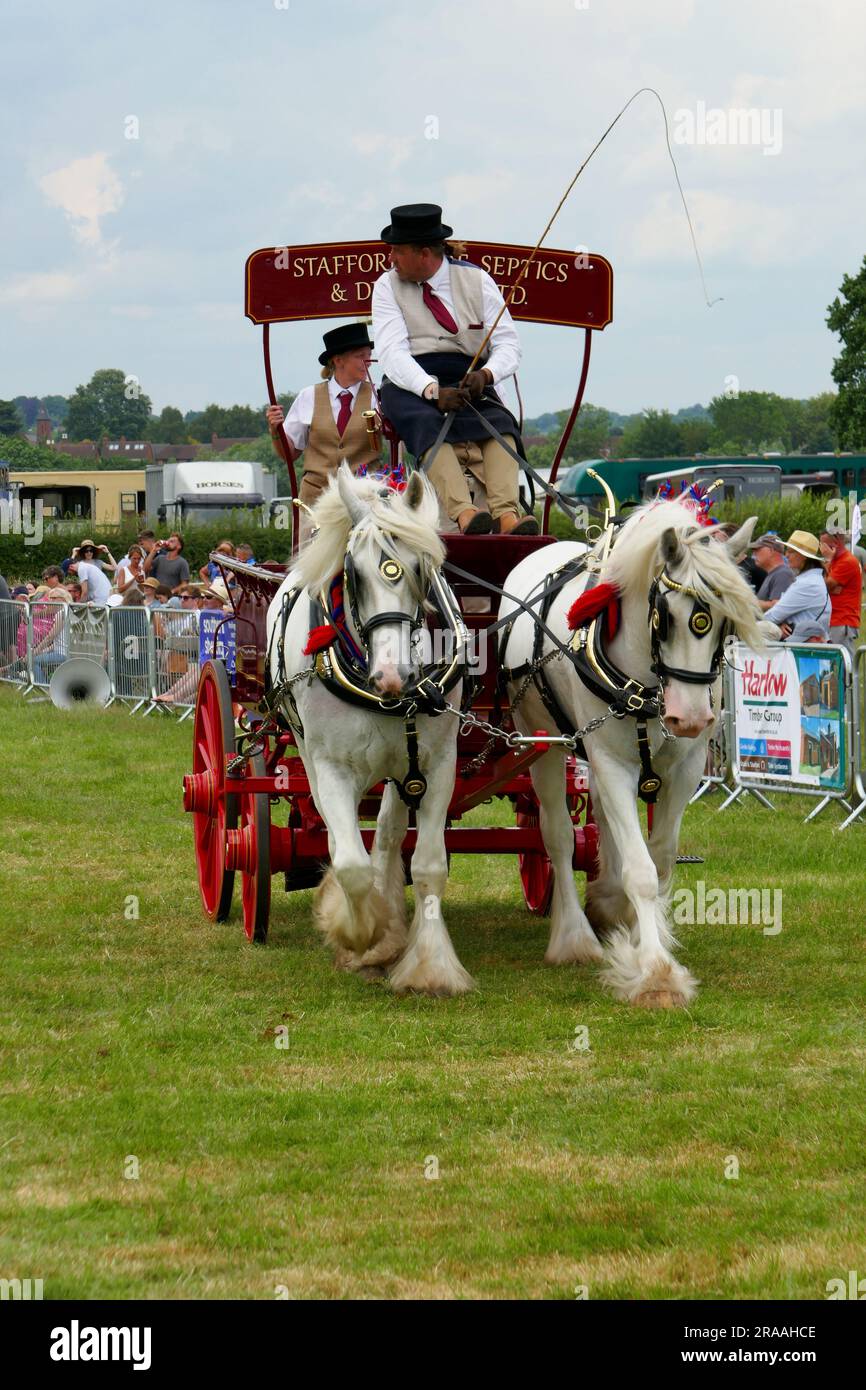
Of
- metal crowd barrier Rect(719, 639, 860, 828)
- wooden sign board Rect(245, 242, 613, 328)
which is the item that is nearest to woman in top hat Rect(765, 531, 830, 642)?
metal crowd barrier Rect(719, 639, 860, 828)

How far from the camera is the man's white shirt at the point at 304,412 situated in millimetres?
8820

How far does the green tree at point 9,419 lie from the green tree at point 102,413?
686cm

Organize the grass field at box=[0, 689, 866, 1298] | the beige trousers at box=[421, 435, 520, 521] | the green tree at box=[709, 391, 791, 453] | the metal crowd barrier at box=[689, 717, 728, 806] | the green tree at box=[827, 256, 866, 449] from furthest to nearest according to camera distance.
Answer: the green tree at box=[709, 391, 791, 453]
the green tree at box=[827, 256, 866, 449]
the metal crowd barrier at box=[689, 717, 728, 806]
the beige trousers at box=[421, 435, 520, 521]
the grass field at box=[0, 689, 866, 1298]

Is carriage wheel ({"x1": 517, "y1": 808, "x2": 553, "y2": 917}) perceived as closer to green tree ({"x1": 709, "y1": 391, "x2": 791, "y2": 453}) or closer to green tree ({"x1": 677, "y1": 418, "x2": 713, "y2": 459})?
green tree ({"x1": 677, "y1": 418, "x2": 713, "y2": 459})

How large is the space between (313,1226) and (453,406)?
419cm

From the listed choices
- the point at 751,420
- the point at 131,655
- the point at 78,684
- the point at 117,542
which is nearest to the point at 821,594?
the point at 131,655

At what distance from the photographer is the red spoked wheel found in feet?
26.3

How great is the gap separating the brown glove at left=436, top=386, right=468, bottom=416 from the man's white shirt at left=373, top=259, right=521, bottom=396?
0.29ft

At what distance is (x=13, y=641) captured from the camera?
80.3 feet

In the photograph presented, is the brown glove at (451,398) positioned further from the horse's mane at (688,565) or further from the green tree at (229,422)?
the green tree at (229,422)

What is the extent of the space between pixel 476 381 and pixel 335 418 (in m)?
1.19

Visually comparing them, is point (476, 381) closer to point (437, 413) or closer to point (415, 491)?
point (437, 413)
